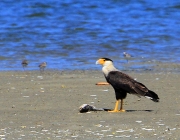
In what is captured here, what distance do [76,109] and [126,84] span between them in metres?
0.76

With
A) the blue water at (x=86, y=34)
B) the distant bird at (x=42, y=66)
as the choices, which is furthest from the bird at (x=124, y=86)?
the blue water at (x=86, y=34)

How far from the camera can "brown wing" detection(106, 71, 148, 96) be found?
8.41 meters

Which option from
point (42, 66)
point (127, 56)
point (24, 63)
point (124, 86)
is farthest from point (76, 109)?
point (127, 56)

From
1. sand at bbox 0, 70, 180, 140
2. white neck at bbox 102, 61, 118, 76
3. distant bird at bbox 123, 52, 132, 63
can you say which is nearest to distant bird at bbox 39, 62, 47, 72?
sand at bbox 0, 70, 180, 140

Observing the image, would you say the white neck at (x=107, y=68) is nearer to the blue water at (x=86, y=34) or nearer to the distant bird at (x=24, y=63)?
the blue water at (x=86, y=34)

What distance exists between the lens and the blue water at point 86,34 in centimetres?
1449

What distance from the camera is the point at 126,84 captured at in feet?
27.9

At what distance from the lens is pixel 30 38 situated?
18.7 metres

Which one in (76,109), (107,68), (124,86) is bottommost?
(76,109)

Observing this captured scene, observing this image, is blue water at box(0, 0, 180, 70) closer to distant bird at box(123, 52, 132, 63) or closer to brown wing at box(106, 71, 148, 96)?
distant bird at box(123, 52, 132, 63)

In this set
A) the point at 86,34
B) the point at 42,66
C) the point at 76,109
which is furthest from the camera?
the point at 86,34

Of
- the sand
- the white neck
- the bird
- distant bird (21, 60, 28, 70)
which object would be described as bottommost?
the sand

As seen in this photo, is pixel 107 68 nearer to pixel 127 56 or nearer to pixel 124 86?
pixel 124 86

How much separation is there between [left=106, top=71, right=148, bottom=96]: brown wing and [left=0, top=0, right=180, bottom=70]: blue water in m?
4.35
